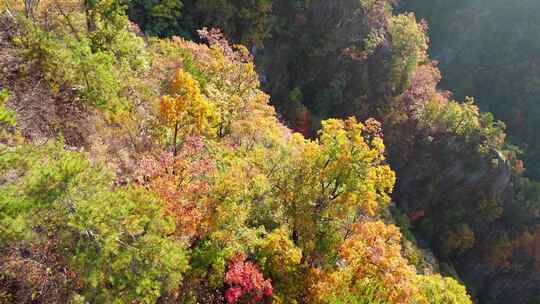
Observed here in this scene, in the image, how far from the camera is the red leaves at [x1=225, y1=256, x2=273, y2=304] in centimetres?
1938

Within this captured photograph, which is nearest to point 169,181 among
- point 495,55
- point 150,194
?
point 150,194

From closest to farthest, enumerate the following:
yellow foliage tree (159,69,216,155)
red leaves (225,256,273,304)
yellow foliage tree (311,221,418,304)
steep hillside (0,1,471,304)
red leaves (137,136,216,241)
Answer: steep hillside (0,1,471,304) < red leaves (137,136,216,241) < red leaves (225,256,273,304) < yellow foliage tree (311,221,418,304) < yellow foliage tree (159,69,216,155)

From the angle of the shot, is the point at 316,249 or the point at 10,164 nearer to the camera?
the point at 10,164

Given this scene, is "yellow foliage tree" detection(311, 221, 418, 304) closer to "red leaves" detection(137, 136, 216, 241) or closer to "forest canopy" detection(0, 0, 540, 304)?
"forest canopy" detection(0, 0, 540, 304)

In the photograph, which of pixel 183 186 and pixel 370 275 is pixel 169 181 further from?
pixel 370 275

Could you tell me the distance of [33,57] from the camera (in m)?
19.8

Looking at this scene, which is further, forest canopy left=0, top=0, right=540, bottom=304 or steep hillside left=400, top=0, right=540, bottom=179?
steep hillside left=400, top=0, right=540, bottom=179

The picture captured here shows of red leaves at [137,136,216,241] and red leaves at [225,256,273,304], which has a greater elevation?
red leaves at [137,136,216,241]

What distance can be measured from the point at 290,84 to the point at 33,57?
143ft

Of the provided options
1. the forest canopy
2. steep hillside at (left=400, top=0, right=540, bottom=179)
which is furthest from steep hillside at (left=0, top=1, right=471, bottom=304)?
steep hillside at (left=400, top=0, right=540, bottom=179)

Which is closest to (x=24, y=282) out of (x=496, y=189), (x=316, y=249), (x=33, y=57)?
(x=33, y=57)

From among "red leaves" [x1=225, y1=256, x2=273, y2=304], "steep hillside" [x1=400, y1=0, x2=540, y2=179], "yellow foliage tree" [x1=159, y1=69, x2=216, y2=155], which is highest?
"steep hillside" [x1=400, y1=0, x2=540, y2=179]

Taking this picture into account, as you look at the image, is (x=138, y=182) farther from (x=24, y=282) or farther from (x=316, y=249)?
(x=316, y=249)

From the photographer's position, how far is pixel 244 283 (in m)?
19.4
